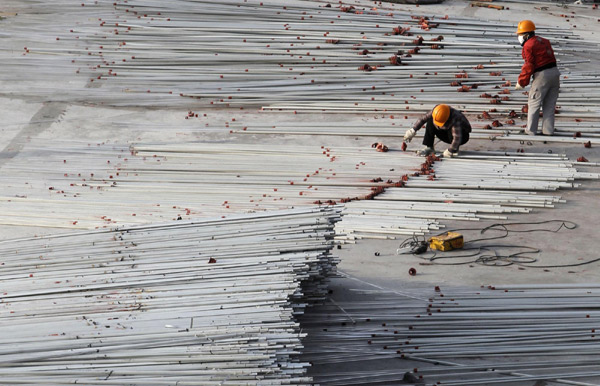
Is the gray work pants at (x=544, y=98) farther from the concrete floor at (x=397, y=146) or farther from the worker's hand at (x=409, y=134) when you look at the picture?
the worker's hand at (x=409, y=134)

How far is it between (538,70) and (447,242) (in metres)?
4.02

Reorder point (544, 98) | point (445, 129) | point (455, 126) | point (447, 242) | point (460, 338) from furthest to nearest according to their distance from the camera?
point (544, 98)
point (445, 129)
point (455, 126)
point (447, 242)
point (460, 338)

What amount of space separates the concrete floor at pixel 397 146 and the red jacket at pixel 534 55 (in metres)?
1.05

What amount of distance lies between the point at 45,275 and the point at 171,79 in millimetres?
7394

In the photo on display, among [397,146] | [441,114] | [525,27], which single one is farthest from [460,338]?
[525,27]

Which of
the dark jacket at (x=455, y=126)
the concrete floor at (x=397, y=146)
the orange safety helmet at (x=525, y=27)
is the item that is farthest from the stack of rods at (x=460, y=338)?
the orange safety helmet at (x=525, y=27)

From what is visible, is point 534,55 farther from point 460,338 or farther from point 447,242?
point 460,338

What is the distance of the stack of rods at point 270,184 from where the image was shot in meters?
11.3

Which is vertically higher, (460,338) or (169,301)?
(169,301)

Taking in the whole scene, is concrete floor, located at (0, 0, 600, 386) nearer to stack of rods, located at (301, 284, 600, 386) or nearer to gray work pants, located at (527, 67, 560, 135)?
gray work pants, located at (527, 67, 560, 135)

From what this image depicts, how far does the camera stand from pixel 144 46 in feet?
54.5

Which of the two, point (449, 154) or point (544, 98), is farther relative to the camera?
point (544, 98)

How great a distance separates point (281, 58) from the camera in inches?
630

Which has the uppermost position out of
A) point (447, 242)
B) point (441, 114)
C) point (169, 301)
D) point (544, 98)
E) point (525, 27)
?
point (525, 27)
